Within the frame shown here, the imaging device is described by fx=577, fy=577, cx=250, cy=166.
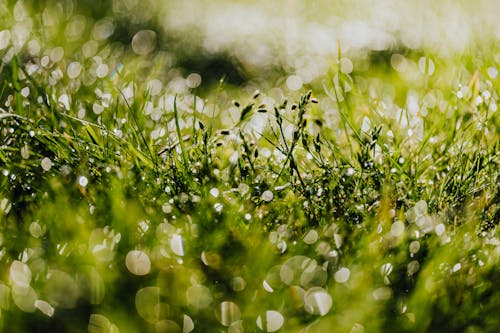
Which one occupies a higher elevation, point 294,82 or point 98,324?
point 294,82

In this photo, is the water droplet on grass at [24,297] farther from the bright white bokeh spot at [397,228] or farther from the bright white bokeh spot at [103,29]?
the bright white bokeh spot at [103,29]

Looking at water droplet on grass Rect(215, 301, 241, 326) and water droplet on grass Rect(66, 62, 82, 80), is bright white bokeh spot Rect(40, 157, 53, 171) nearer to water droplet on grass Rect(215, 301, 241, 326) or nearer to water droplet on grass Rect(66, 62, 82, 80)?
water droplet on grass Rect(215, 301, 241, 326)

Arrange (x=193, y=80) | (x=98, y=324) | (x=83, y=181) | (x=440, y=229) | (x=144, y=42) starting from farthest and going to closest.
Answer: (x=144, y=42) < (x=193, y=80) < (x=83, y=181) < (x=440, y=229) < (x=98, y=324)

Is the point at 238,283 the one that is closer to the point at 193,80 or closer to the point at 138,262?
the point at 138,262

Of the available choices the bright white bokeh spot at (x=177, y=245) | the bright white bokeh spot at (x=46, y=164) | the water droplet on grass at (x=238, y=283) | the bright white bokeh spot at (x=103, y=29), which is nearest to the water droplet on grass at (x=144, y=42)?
the bright white bokeh spot at (x=103, y=29)

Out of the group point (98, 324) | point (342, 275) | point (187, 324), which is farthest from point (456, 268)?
point (98, 324)

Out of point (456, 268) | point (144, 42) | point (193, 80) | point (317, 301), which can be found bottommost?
point (317, 301)

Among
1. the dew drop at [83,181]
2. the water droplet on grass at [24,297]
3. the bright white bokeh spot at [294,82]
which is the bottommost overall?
the water droplet on grass at [24,297]

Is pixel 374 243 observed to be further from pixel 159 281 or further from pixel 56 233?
pixel 56 233
